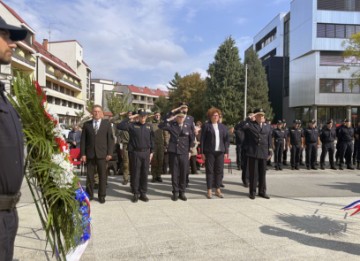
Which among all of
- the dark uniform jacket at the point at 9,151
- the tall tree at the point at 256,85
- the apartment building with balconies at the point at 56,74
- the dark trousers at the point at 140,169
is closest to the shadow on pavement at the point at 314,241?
the dark trousers at the point at 140,169

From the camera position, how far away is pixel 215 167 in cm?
825

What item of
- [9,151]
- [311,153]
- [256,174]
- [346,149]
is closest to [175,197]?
[256,174]

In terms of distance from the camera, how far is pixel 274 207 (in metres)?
7.06

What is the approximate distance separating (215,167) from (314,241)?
11.5 ft

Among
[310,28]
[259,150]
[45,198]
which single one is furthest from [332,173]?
[310,28]

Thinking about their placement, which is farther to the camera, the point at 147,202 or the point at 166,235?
the point at 147,202

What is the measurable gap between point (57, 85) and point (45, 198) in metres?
61.2

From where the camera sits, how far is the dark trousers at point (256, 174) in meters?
7.98

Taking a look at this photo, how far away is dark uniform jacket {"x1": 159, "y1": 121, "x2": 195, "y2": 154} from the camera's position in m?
7.99

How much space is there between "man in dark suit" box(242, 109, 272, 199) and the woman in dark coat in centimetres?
57

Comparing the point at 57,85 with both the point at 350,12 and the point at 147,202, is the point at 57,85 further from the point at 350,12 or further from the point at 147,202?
the point at 147,202

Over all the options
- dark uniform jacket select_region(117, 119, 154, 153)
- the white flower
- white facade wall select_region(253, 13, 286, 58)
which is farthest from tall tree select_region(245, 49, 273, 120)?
the white flower

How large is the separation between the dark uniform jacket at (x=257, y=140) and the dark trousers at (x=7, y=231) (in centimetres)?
632

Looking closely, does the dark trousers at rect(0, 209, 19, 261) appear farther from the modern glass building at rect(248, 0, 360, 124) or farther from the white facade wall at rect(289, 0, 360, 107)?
the white facade wall at rect(289, 0, 360, 107)
